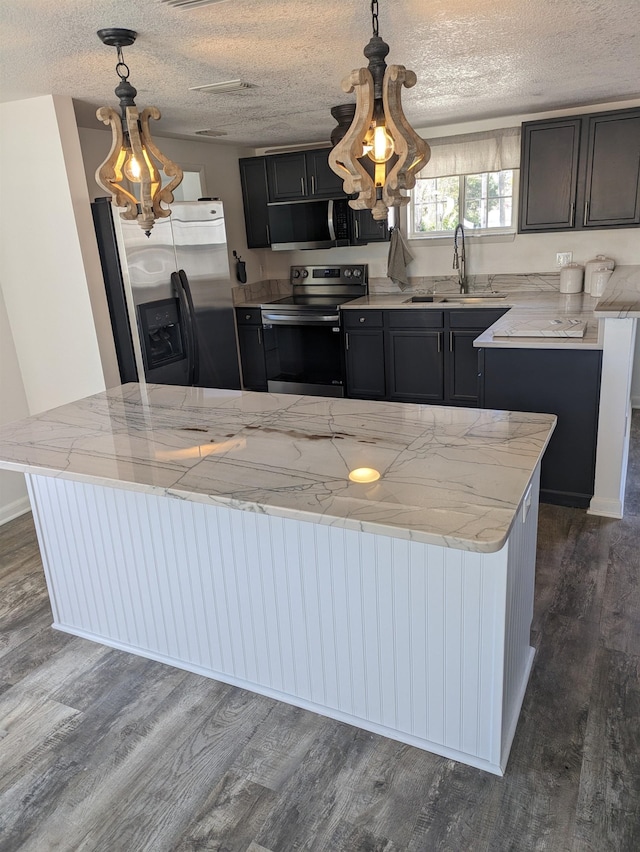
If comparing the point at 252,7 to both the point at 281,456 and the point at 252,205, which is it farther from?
the point at 252,205

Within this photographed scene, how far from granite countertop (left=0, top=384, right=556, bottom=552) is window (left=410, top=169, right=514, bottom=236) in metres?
3.35

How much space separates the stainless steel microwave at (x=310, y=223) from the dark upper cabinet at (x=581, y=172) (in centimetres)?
145

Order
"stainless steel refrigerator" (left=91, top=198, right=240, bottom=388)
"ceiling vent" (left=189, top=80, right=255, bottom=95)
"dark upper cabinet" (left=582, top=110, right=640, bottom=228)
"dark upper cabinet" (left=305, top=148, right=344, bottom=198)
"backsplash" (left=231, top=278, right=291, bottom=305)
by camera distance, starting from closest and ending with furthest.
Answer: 1. "ceiling vent" (left=189, top=80, right=255, bottom=95)
2. "stainless steel refrigerator" (left=91, top=198, right=240, bottom=388)
3. "dark upper cabinet" (left=582, top=110, right=640, bottom=228)
4. "dark upper cabinet" (left=305, top=148, right=344, bottom=198)
5. "backsplash" (left=231, top=278, right=291, bottom=305)

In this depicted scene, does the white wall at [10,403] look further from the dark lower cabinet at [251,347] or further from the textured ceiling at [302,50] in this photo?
the dark lower cabinet at [251,347]

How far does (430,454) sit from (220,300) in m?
2.90

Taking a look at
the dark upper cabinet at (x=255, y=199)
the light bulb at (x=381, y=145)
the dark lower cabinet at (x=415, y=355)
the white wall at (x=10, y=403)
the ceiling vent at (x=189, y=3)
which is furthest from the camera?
the dark upper cabinet at (x=255, y=199)

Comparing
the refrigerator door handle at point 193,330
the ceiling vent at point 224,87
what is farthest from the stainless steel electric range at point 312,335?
the ceiling vent at point 224,87

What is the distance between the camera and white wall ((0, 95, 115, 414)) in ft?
10.5

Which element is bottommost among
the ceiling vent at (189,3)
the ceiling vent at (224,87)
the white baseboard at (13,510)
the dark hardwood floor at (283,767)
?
the dark hardwood floor at (283,767)

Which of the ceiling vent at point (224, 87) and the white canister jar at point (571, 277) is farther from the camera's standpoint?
the white canister jar at point (571, 277)

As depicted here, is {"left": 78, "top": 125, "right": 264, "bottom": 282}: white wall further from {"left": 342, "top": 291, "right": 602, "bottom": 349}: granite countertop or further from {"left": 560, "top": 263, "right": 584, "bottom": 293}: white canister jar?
{"left": 560, "top": 263, "right": 584, "bottom": 293}: white canister jar

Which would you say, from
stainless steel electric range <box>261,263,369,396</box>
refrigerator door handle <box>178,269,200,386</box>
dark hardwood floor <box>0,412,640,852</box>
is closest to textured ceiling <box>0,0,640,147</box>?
refrigerator door handle <box>178,269,200,386</box>

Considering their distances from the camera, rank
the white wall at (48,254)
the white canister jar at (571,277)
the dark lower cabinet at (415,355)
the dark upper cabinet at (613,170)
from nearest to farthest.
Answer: the white wall at (48,254) → the dark upper cabinet at (613,170) → the white canister jar at (571,277) → the dark lower cabinet at (415,355)

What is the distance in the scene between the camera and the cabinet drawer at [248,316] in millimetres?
5473
